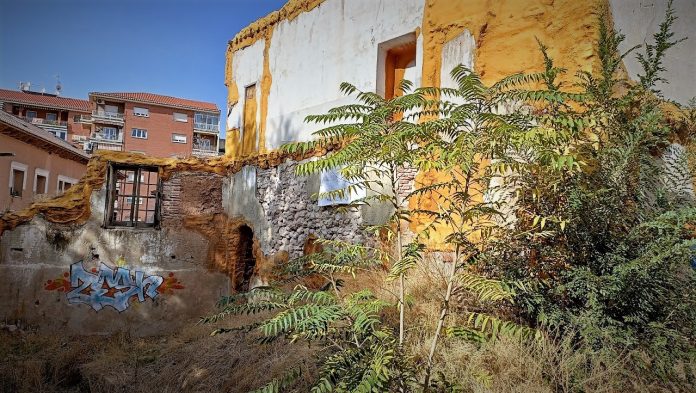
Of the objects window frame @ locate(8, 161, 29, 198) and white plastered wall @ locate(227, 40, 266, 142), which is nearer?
white plastered wall @ locate(227, 40, 266, 142)

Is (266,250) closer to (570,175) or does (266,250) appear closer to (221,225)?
(221,225)

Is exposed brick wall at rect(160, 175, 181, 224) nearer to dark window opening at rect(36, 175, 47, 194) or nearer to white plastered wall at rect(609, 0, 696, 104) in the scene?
white plastered wall at rect(609, 0, 696, 104)

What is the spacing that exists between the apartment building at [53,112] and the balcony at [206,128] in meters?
9.10

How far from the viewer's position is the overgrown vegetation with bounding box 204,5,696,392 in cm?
289

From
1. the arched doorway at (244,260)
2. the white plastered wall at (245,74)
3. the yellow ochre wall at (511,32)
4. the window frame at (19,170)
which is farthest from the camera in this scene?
the window frame at (19,170)

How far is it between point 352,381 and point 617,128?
378 cm

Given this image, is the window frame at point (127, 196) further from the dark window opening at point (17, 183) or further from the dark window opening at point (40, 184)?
the dark window opening at point (40, 184)

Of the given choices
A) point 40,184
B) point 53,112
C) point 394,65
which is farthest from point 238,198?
point 53,112

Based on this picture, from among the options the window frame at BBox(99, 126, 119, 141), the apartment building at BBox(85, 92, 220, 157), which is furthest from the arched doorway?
the window frame at BBox(99, 126, 119, 141)

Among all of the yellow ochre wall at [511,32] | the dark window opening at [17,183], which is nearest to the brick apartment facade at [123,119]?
the dark window opening at [17,183]

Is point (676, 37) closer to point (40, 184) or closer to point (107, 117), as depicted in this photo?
Result: point (40, 184)

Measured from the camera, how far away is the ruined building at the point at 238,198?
25.3ft

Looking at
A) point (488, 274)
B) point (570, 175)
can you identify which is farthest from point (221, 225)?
point (570, 175)

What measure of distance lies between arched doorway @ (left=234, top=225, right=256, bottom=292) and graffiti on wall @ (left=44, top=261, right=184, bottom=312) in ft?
5.07
